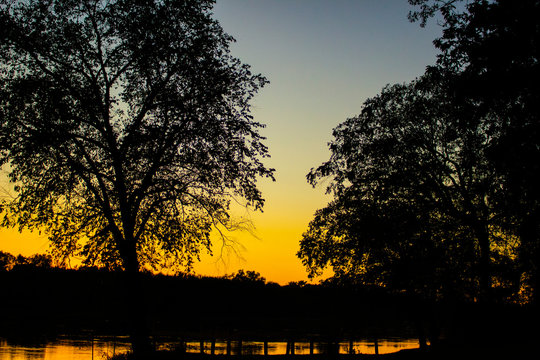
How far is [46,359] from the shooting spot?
35.5m

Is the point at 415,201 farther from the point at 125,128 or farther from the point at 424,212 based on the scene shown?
the point at 125,128

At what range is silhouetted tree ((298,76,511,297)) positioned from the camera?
1017 inches

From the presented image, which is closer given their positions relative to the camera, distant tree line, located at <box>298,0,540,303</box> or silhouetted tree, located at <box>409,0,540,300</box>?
silhouetted tree, located at <box>409,0,540,300</box>

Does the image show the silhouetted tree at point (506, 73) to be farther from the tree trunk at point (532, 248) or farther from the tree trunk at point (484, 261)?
the tree trunk at point (484, 261)

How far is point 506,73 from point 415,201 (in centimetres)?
1182

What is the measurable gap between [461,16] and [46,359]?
35.4 metres

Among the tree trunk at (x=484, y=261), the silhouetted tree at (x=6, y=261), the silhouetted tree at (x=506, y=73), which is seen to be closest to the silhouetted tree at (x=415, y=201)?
the tree trunk at (x=484, y=261)

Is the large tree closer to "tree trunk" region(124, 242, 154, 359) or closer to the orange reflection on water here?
"tree trunk" region(124, 242, 154, 359)

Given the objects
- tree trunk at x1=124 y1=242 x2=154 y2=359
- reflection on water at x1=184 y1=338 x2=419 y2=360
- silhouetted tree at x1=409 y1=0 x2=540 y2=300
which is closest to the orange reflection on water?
reflection on water at x1=184 y1=338 x2=419 y2=360

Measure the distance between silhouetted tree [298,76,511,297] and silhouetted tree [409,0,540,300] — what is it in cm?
713

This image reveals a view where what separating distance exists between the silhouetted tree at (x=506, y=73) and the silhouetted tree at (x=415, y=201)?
7.13 metres

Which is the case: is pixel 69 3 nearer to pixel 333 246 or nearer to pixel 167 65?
pixel 167 65

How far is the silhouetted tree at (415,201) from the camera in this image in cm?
2583

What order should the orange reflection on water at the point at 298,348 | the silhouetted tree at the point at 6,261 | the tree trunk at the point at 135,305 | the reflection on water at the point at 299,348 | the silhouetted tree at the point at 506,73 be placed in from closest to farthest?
the silhouetted tree at the point at 506,73 → the tree trunk at the point at 135,305 → the reflection on water at the point at 299,348 → the orange reflection on water at the point at 298,348 → the silhouetted tree at the point at 6,261
